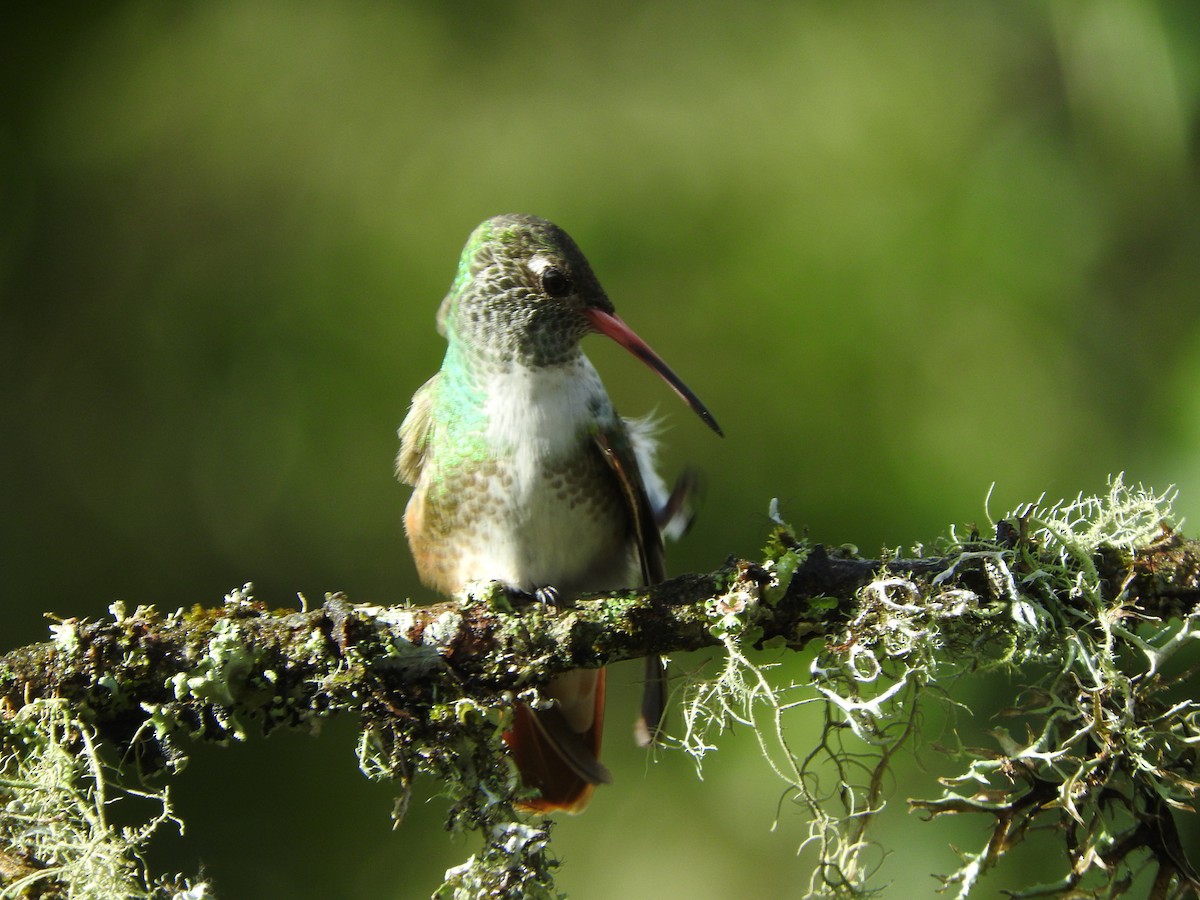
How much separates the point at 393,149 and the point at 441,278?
0.92 metres

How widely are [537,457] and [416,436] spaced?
547 mm

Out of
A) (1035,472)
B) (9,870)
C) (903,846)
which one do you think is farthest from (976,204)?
(9,870)

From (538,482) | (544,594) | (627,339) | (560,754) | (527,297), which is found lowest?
(560,754)

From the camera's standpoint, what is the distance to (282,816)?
4.23m

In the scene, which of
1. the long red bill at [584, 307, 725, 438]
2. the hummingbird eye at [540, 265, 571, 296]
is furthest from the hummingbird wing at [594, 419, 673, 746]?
the hummingbird eye at [540, 265, 571, 296]

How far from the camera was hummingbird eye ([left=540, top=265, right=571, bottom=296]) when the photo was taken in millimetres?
2867

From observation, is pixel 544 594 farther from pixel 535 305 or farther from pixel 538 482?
pixel 535 305

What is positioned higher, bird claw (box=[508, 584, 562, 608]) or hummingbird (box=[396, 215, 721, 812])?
hummingbird (box=[396, 215, 721, 812])

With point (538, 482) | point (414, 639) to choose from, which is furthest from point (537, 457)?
point (414, 639)

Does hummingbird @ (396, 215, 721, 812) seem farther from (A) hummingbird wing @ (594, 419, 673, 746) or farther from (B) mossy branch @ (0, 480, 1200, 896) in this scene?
(B) mossy branch @ (0, 480, 1200, 896)

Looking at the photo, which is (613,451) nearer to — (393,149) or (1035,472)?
(1035,472)

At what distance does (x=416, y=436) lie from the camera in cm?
318

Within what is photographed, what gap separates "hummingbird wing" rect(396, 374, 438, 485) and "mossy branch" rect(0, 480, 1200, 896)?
113 centimetres

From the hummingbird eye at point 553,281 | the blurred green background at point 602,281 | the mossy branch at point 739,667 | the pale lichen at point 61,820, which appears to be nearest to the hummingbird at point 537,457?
the hummingbird eye at point 553,281
